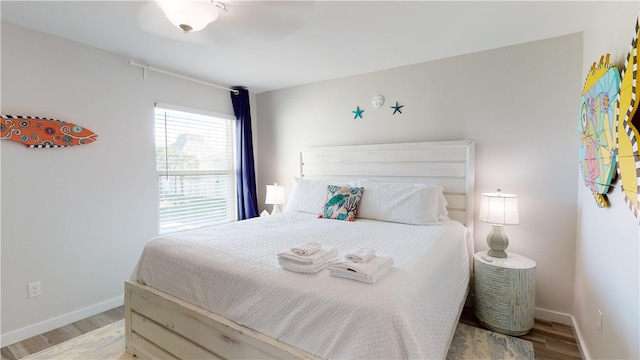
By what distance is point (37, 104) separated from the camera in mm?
2305

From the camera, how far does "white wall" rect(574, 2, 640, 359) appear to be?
127cm

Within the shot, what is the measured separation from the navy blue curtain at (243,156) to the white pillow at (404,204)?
5.68ft

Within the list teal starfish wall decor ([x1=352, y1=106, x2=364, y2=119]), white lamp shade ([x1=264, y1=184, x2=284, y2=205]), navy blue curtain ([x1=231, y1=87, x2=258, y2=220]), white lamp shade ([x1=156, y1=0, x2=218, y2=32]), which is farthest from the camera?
navy blue curtain ([x1=231, y1=87, x2=258, y2=220])

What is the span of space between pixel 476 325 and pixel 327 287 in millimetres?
1764

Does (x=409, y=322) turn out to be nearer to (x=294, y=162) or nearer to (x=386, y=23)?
(x=386, y=23)

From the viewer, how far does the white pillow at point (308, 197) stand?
3.08 meters

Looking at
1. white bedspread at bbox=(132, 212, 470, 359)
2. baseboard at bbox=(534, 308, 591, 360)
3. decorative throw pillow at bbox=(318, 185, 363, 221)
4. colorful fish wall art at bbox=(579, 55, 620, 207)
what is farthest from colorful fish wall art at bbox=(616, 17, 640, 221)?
decorative throw pillow at bbox=(318, 185, 363, 221)

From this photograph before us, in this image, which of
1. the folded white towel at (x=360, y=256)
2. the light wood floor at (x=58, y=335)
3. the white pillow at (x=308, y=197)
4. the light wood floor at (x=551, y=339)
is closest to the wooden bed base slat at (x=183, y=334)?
the folded white towel at (x=360, y=256)

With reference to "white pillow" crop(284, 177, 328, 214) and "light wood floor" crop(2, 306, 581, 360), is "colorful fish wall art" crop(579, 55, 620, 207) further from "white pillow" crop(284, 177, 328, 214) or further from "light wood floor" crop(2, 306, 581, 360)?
"white pillow" crop(284, 177, 328, 214)

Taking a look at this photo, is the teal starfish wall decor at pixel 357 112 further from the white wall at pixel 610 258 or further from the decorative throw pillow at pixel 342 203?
the white wall at pixel 610 258

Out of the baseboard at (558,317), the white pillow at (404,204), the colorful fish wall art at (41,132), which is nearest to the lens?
the colorful fish wall art at (41,132)

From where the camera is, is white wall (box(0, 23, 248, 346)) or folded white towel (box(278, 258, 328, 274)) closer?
folded white towel (box(278, 258, 328, 274))

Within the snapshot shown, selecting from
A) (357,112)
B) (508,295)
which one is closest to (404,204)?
(508,295)

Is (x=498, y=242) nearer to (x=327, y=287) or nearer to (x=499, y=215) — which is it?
(x=499, y=215)
